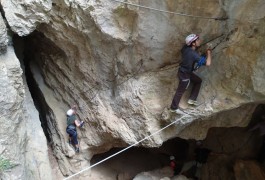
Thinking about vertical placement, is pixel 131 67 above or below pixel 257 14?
below

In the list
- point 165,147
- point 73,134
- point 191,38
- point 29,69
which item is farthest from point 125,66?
point 165,147

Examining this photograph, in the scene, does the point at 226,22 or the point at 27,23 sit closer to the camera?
the point at 226,22

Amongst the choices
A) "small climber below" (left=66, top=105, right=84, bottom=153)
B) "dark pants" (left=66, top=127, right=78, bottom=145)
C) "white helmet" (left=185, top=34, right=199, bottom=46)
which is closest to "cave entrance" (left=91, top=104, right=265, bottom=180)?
"dark pants" (left=66, top=127, right=78, bottom=145)

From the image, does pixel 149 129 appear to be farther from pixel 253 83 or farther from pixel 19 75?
pixel 19 75

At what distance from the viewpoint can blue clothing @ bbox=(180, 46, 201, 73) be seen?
5.36m

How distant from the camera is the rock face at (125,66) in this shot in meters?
5.58

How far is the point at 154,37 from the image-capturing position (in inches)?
239

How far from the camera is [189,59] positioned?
543 centimetres

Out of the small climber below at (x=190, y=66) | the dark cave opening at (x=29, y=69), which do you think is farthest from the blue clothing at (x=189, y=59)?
the dark cave opening at (x=29, y=69)

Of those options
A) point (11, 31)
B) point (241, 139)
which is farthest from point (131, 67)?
point (241, 139)

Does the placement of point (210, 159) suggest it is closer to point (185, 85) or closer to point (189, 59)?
point (185, 85)

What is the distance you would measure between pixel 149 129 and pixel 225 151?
338cm

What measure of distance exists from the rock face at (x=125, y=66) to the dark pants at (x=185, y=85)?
0.86 ft

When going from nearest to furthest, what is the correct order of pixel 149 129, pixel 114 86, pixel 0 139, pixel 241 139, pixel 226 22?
1. pixel 0 139
2. pixel 226 22
3. pixel 149 129
4. pixel 114 86
5. pixel 241 139
